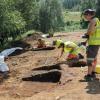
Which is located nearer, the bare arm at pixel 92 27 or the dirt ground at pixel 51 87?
the dirt ground at pixel 51 87

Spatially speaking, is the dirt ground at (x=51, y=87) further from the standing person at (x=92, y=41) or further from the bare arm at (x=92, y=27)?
the bare arm at (x=92, y=27)

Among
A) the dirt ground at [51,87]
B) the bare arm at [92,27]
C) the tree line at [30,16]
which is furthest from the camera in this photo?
the tree line at [30,16]

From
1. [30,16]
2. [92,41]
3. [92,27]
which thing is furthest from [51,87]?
[30,16]

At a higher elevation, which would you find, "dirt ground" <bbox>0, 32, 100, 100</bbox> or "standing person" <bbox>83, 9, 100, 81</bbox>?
"standing person" <bbox>83, 9, 100, 81</bbox>

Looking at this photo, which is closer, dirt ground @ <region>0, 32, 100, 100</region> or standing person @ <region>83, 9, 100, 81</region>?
dirt ground @ <region>0, 32, 100, 100</region>

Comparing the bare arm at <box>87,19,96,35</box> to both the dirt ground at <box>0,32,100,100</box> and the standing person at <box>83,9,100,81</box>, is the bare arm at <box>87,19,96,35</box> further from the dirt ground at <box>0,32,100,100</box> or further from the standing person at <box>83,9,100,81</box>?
the dirt ground at <box>0,32,100,100</box>

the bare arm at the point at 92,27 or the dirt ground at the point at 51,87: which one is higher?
the bare arm at the point at 92,27

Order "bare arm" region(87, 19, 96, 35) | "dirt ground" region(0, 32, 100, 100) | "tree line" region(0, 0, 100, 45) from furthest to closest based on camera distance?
"tree line" region(0, 0, 100, 45) → "bare arm" region(87, 19, 96, 35) → "dirt ground" region(0, 32, 100, 100)

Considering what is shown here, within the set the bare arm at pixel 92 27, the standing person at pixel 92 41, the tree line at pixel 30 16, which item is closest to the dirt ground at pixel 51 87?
the standing person at pixel 92 41

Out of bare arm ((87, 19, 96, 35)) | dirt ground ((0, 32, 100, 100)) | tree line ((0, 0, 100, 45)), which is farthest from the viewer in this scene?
tree line ((0, 0, 100, 45))

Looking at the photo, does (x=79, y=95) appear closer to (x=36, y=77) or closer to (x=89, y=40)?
(x=89, y=40)

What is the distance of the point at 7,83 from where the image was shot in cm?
1138

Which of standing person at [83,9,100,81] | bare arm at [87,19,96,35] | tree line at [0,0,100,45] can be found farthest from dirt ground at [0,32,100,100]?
tree line at [0,0,100,45]

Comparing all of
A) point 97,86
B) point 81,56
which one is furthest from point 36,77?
point 97,86
